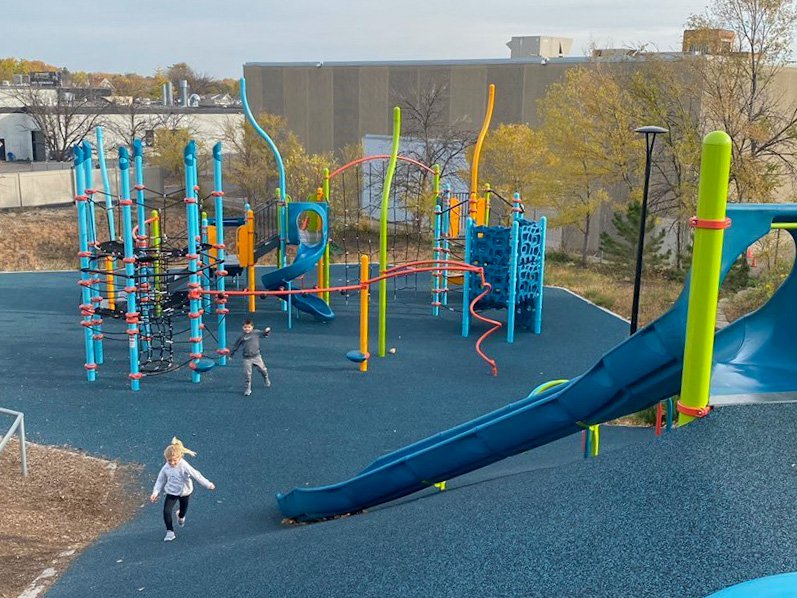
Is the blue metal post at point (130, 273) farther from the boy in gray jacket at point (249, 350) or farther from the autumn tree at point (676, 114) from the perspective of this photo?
the autumn tree at point (676, 114)

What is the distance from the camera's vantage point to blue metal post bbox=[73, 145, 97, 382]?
12.9 metres

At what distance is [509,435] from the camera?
6.74 meters

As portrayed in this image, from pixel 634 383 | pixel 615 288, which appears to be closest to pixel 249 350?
pixel 634 383

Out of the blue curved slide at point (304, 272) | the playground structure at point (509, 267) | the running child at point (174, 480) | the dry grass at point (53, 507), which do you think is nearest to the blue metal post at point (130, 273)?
the dry grass at point (53, 507)

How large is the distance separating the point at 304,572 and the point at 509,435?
2026 mm

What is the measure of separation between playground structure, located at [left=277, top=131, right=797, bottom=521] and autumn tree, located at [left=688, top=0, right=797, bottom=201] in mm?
20139

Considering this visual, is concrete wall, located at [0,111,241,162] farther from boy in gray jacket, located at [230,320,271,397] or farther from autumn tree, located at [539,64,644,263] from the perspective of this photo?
boy in gray jacket, located at [230,320,271,397]

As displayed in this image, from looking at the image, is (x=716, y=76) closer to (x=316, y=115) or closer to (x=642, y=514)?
(x=642, y=514)

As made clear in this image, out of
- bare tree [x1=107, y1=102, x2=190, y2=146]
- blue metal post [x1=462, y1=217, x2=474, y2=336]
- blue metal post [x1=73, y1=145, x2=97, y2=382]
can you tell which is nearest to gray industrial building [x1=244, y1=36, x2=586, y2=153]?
bare tree [x1=107, y1=102, x2=190, y2=146]

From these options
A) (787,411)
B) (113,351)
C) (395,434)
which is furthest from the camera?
(113,351)

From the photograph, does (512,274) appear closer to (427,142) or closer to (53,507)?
(53,507)

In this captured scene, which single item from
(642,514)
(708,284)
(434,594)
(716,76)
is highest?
(716,76)

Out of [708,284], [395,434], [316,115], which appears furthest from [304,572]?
[316,115]

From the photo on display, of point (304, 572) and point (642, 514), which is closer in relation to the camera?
point (642, 514)
